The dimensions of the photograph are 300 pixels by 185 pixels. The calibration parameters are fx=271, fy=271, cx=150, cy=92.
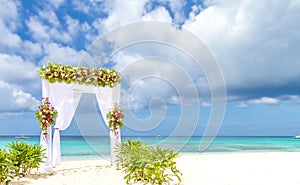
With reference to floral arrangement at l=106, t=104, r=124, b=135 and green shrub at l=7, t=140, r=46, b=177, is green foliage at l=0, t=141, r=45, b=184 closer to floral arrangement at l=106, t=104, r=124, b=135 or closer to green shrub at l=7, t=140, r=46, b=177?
green shrub at l=7, t=140, r=46, b=177

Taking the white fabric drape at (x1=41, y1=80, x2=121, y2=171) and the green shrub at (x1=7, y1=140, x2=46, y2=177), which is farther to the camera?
the white fabric drape at (x1=41, y1=80, x2=121, y2=171)

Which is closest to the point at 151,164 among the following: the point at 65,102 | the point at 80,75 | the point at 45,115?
the point at 45,115

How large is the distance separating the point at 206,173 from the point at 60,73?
5.05m

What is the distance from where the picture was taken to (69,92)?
27.3 feet

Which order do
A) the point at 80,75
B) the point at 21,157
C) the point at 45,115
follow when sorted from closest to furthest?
the point at 21,157
the point at 45,115
the point at 80,75

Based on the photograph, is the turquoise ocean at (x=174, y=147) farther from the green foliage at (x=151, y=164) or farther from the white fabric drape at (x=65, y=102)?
the green foliage at (x=151, y=164)

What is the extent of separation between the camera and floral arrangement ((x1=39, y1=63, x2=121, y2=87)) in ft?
26.0

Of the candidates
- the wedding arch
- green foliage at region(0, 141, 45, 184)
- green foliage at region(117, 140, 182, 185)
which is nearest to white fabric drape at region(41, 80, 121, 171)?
the wedding arch

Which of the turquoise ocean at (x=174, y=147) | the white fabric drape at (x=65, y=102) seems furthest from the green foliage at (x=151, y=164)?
the turquoise ocean at (x=174, y=147)

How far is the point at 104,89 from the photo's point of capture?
8.77 meters

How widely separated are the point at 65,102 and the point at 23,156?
2.09 meters

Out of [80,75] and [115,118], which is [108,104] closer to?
[115,118]

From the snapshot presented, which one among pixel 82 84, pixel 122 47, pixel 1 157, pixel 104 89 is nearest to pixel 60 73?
pixel 82 84

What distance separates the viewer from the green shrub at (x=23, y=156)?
21.5ft
